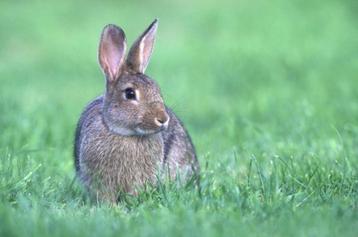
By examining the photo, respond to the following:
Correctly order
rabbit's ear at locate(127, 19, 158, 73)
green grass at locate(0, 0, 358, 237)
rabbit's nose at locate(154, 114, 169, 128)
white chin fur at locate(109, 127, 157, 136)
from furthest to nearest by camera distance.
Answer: rabbit's ear at locate(127, 19, 158, 73), white chin fur at locate(109, 127, 157, 136), rabbit's nose at locate(154, 114, 169, 128), green grass at locate(0, 0, 358, 237)

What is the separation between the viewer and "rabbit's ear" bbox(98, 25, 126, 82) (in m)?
6.20

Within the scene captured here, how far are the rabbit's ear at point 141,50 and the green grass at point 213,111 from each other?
0.85 m

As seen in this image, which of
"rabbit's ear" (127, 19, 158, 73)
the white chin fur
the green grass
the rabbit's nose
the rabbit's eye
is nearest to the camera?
the green grass

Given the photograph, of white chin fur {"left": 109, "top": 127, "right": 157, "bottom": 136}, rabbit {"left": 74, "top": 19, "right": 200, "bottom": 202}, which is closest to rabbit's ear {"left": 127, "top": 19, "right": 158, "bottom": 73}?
rabbit {"left": 74, "top": 19, "right": 200, "bottom": 202}

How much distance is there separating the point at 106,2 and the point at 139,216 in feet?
44.5

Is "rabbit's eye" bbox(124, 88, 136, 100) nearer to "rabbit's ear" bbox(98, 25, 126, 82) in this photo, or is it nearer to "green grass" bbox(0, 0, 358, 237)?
"rabbit's ear" bbox(98, 25, 126, 82)

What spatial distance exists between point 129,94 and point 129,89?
0.03 meters

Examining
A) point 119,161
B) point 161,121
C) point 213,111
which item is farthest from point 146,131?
point 213,111

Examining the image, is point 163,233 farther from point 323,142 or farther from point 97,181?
point 323,142

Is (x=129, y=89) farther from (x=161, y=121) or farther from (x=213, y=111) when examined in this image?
(x=213, y=111)

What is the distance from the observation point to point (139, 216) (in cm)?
509

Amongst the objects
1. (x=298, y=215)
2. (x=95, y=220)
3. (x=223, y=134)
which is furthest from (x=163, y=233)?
(x=223, y=134)

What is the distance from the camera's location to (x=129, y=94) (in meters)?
6.01

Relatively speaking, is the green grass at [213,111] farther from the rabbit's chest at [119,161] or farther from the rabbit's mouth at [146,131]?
the rabbit's mouth at [146,131]
